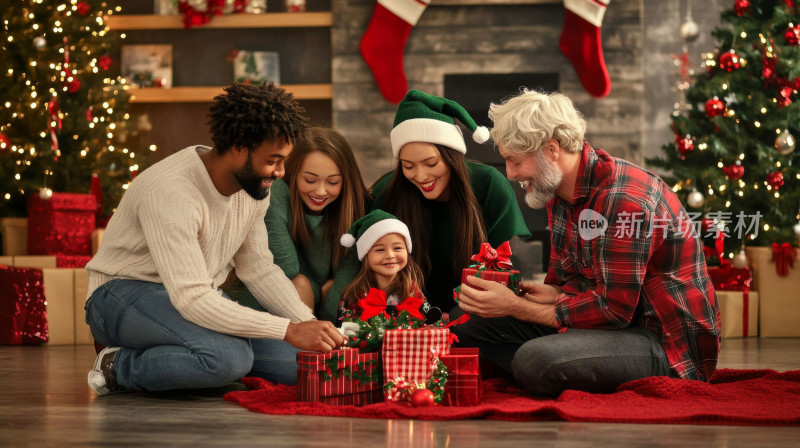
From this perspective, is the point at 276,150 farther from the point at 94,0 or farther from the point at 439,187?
the point at 94,0

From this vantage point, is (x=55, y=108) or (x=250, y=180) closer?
(x=250, y=180)

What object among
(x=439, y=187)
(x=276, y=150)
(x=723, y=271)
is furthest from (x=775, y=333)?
(x=276, y=150)

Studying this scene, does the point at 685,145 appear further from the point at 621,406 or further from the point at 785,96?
the point at 621,406

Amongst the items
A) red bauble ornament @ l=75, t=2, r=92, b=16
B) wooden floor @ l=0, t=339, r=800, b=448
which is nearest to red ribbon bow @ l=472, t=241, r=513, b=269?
wooden floor @ l=0, t=339, r=800, b=448

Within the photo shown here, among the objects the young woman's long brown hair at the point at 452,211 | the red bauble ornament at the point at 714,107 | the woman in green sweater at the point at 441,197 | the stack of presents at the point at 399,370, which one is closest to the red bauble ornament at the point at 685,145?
the red bauble ornament at the point at 714,107

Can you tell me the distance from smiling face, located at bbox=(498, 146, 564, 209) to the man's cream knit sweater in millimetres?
752

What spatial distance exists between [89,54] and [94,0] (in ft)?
1.02

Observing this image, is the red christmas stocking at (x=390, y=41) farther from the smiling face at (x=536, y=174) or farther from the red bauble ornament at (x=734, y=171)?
the smiling face at (x=536, y=174)

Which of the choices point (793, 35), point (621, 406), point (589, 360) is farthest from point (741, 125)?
point (621, 406)

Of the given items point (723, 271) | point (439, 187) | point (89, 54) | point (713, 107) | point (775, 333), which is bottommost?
point (775, 333)

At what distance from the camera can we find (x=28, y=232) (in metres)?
4.75

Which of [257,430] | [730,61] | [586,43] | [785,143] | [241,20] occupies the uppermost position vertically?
[241,20]

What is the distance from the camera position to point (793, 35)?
4703 mm

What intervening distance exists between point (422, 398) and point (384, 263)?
0.78 m
